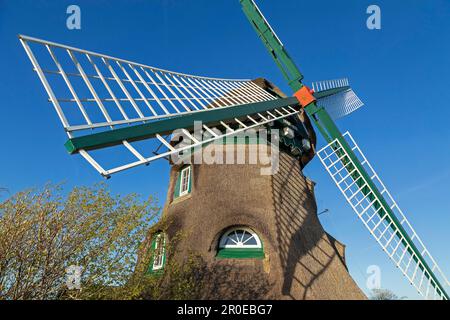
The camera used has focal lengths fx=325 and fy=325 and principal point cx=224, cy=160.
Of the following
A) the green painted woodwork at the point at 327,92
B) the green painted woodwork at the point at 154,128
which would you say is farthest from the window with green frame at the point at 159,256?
the green painted woodwork at the point at 327,92

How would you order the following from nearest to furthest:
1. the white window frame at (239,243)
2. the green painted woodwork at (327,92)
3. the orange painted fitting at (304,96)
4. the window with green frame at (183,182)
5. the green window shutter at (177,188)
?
the white window frame at (239,243)
the window with green frame at (183,182)
the green window shutter at (177,188)
the orange painted fitting at (304,96)
the green painted woodwork at (327,92)

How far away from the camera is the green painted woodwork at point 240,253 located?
782cm

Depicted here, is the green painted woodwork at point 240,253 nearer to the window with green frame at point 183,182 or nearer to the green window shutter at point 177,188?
the window with green frame at point 183,182

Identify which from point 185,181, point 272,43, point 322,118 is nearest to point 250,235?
point 185,181

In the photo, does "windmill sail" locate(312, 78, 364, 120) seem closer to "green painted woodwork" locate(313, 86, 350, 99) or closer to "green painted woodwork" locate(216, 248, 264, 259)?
"green painted woodwork" locate(313, 86, 350, 99)

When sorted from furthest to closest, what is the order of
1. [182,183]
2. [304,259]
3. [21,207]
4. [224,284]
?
1. [182,183]
2. [304,259]
3. [224,284]
4. [21,207]

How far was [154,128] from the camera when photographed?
5.70 meters

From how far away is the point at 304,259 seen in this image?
324 inches

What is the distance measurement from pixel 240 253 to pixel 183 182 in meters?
3.21

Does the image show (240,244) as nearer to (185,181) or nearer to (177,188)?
(185,181)

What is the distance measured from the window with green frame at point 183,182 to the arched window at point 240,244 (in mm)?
2129

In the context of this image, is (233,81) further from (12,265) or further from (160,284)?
(12,265)
